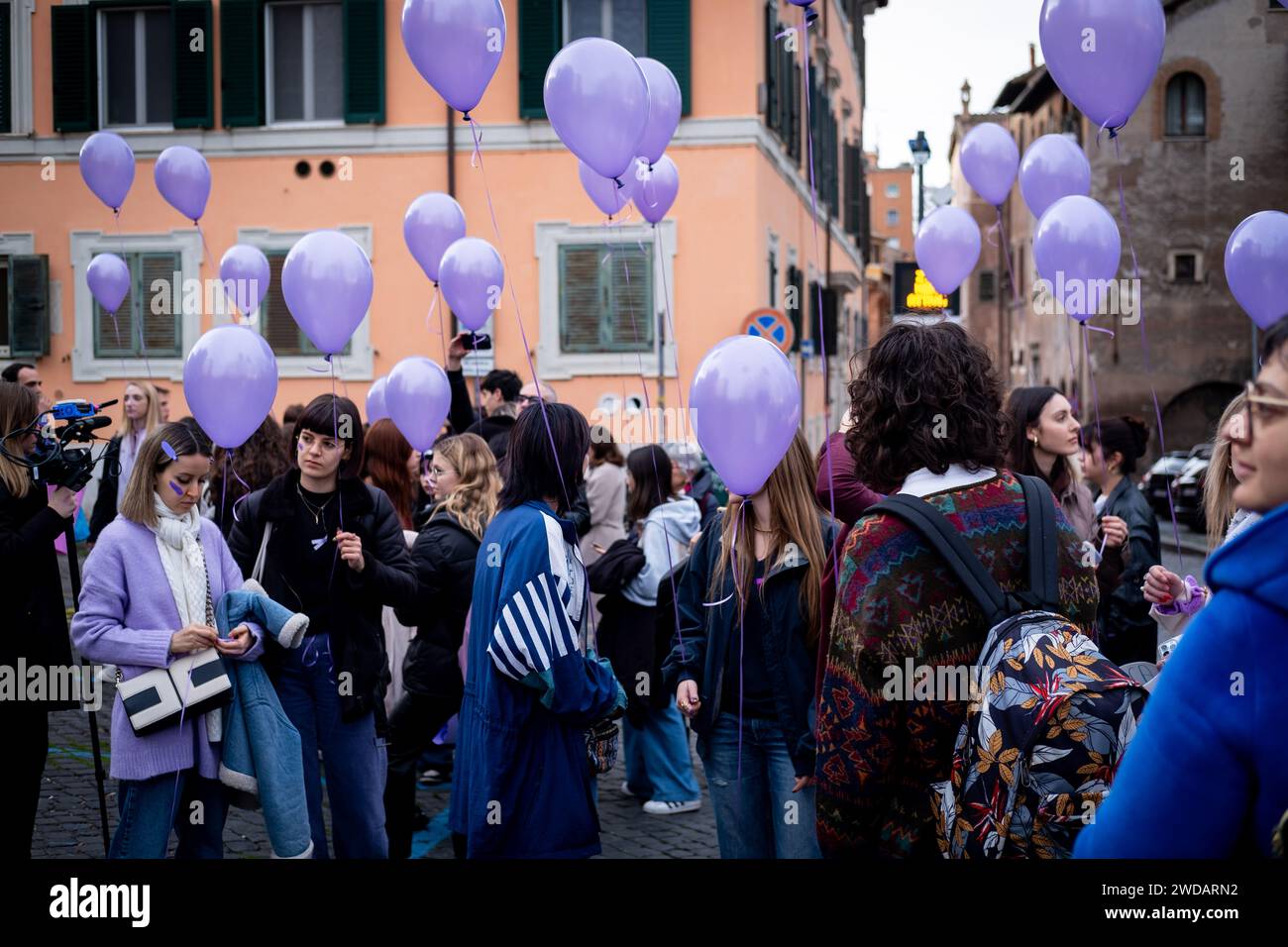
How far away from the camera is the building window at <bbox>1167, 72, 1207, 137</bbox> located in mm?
32156

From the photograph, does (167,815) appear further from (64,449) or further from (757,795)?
(757,795)

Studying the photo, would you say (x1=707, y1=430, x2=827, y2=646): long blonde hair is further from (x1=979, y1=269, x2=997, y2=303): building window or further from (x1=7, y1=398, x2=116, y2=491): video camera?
(x1=979, y1=269, x2=997, y2=303): building window

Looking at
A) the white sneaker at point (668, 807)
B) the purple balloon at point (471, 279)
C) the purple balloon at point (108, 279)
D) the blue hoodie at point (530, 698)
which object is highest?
the purple balloon at point (108, 279)

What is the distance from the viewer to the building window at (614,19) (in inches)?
657

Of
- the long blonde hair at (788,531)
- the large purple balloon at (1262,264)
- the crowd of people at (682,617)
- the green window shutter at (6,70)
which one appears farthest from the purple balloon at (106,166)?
the green window shutter at (6,70)

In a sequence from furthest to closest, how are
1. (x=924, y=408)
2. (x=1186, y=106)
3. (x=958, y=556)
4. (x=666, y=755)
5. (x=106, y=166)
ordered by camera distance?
(x=1186, y=106)
(x=106, y=166)
(x=666, y=755)
(x=924, y=408)
(x=958, y=556)

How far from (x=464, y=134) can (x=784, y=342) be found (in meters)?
6.79

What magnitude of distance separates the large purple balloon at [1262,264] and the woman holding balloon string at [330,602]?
319 cm

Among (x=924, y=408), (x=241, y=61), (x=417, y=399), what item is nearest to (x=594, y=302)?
(x=241, y=61)

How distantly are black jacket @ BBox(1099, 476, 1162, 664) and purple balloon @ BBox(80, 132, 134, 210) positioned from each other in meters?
6.29

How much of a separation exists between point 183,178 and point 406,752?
4759mm

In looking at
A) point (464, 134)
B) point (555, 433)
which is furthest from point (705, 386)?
point (464, 134)

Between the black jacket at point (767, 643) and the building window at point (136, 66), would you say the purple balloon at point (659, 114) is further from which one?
the building window at point (136, 66)

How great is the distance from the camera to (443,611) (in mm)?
5133
